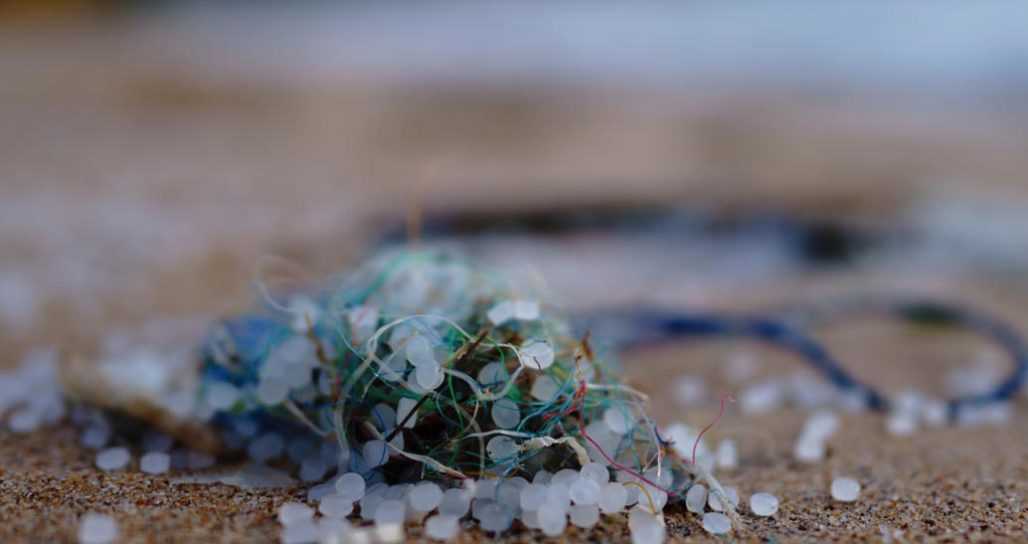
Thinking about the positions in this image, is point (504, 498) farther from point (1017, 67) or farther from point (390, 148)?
point (1017, 67)

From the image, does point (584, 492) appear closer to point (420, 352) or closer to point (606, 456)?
point (606, 456)

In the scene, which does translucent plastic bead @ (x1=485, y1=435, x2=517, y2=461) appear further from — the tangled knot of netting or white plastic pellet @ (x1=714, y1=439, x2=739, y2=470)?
white plastic pellet @ (x1=714, y1=439, x2=739, y2=470)

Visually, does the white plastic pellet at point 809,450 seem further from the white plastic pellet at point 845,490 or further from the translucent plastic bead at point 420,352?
the translucent plastic bead at point 420,352

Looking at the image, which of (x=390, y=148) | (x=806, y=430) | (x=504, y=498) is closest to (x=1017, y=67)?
(x=390, y=148)

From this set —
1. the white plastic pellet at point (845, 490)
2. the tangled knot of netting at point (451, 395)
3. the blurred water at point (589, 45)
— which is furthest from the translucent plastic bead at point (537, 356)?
the blurred water at point (589, 45)

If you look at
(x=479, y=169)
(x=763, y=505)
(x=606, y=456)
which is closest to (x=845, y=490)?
(x=763, y=505)

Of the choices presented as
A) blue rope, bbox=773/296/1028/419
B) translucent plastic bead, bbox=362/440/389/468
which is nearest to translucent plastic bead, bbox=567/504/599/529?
translucent plastic bead, bbox=362/440/389/468
